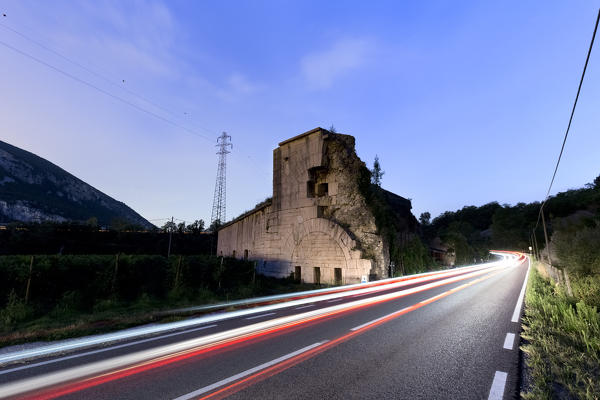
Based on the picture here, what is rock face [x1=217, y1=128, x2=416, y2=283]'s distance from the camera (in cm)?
1639

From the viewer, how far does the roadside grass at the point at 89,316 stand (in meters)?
6.51

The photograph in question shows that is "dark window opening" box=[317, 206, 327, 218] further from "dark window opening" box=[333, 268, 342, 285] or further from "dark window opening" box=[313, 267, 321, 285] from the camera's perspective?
"dark window opening" box=[333, 268, 342, 285]

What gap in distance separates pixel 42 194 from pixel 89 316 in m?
159

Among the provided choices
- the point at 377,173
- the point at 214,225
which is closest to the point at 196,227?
the point at 214,225

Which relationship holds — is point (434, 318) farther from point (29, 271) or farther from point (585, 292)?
point (29, 271)

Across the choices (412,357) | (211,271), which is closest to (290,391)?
(412,357)

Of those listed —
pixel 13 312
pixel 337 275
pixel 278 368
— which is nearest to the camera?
pixel 278 368

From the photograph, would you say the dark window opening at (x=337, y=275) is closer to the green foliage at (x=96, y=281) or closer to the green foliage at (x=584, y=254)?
the green foliage at (x=96, y=281)

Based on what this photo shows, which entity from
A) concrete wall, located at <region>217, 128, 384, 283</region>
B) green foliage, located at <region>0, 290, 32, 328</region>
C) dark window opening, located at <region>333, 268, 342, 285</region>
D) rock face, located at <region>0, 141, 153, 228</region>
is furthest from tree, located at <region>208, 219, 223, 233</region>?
rock face, located at <region>0, 141, 153, 228</region>

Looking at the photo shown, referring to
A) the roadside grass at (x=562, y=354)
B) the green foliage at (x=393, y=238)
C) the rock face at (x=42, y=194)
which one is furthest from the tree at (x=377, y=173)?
the rock face at (x=42, y=194)

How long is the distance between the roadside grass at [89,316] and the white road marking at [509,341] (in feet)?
26.0

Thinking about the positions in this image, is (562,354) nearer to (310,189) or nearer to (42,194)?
(310,189)

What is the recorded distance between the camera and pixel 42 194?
125 metres

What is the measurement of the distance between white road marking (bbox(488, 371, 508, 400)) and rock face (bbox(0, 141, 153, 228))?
339 feet
